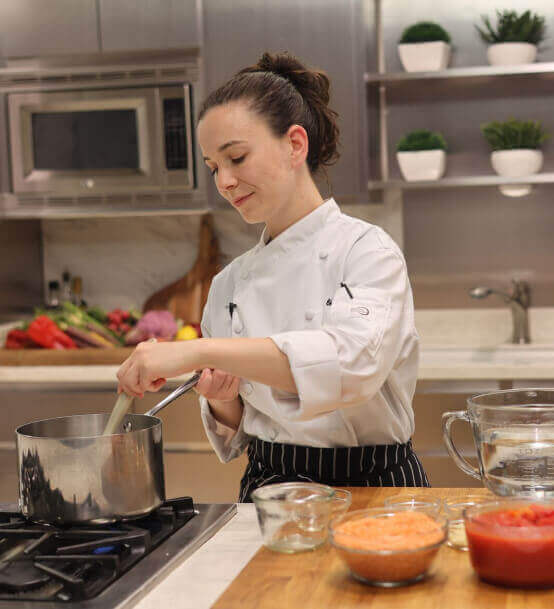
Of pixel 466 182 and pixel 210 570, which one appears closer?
pixel 210 570

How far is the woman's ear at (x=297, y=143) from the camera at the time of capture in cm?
158

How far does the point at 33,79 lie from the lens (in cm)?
323

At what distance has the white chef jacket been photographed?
1.28 meters

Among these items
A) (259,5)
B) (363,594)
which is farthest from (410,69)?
(363,594)

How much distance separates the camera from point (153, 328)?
124 inches

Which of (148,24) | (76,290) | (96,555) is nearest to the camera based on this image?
(96,555)

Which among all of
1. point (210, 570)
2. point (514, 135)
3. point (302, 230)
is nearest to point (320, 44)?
point (514, 135)

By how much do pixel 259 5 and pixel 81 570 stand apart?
2.43m

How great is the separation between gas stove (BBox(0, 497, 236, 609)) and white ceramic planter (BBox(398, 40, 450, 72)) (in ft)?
7.09

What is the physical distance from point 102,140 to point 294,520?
2.36 metres

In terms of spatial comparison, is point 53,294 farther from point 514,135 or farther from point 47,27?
point 514,135

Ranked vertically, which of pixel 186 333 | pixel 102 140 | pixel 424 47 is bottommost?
pixel 186 333

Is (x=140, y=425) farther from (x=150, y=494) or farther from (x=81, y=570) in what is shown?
(x=81, y=570)

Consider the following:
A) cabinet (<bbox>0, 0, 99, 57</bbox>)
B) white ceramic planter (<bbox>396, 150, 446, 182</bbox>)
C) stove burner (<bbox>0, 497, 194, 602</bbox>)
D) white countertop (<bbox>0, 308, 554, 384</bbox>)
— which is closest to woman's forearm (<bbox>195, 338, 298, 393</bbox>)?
stove burner (<bbox>0, 497, 194, 602</bbox>)
